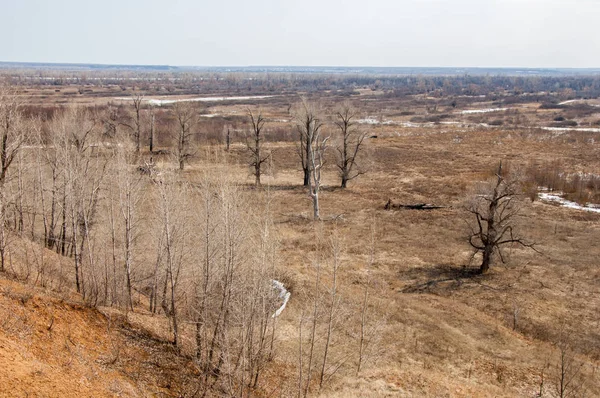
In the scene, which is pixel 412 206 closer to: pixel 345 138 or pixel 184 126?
pixel 345 138

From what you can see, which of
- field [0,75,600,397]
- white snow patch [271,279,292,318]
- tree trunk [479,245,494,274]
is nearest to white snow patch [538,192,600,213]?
field [0,75,600,397]

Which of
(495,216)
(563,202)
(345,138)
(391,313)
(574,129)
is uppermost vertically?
(574,129)

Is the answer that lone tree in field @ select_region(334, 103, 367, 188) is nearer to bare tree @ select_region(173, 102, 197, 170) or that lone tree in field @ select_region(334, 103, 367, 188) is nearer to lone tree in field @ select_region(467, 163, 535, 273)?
bare tree @ select_region(173, 102, 197, 170)

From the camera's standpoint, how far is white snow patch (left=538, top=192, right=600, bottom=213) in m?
36.7

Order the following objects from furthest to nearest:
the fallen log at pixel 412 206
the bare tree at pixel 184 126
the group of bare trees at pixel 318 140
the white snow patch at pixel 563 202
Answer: the bare tree at pixel 184 126 < the group of bare trees at pixel 318 140 < the fallen log at pixel 412 206 < the white snow patch at pixel 563 202

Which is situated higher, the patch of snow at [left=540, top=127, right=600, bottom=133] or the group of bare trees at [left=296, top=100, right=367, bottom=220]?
the patch of snow at [left=540, top=127, right=600, bottom=133]

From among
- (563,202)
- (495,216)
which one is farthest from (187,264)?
(563,202)

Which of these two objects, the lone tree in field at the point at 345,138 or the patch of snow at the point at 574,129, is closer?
the lone tree in field at the point at 345,138

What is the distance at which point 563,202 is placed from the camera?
126ft

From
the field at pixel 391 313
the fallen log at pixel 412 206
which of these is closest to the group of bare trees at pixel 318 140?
the field at pixel 391 313

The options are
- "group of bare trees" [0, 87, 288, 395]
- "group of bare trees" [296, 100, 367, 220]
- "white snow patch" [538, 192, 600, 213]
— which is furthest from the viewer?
"group of bare trees" [296, 100, 367, 220]

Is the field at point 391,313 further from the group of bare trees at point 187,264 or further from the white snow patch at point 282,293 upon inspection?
the group of bare trees at point 187,264

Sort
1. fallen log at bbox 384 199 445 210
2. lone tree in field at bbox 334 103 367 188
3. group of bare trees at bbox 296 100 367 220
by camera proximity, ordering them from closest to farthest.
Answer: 1. fallen log at bbox 384 199 445 210
2. group of bare trees at bbox 296 100 367 220
3. lone tree in field at bbox 334 103 367 188

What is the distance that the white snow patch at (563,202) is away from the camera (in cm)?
3666
